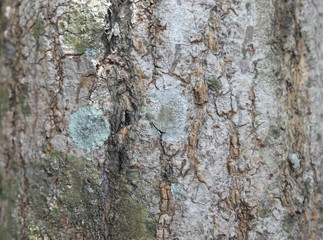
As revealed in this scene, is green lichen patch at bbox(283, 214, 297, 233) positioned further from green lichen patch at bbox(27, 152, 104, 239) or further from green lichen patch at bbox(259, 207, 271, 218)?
green lichen patch at bbox(27, 152, 104, 239)

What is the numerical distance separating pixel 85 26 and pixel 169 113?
36 centimetres

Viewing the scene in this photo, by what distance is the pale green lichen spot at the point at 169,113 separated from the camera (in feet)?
3.30

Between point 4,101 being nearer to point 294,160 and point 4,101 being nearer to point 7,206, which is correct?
point 7,206

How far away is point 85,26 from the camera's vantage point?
1035 mm

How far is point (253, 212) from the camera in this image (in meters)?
1.03

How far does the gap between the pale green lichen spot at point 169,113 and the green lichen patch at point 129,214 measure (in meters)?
0.15

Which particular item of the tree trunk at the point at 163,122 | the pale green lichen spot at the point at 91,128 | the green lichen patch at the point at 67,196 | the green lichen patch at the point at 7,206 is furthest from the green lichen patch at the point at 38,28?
the green lichen patch at the point at 7,206

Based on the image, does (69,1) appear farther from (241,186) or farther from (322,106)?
(322,106)

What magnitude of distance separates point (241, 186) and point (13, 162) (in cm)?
73

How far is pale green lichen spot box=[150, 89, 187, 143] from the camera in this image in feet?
3.30

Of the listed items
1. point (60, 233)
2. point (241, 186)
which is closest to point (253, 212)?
point (241, 186)

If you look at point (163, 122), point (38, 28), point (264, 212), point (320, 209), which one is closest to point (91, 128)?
point (163, 122)

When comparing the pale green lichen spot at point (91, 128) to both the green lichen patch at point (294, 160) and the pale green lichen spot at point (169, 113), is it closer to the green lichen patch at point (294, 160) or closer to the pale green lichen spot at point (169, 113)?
the pale green lichen spot at point (169, 113)

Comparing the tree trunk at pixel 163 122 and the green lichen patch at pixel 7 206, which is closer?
the tree trunk at pixel 163 122
